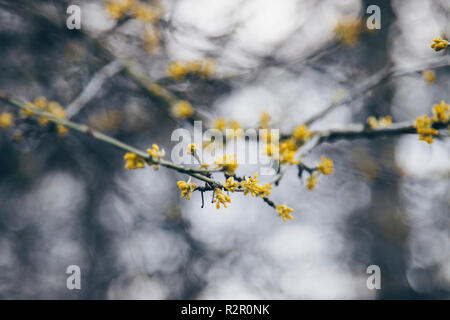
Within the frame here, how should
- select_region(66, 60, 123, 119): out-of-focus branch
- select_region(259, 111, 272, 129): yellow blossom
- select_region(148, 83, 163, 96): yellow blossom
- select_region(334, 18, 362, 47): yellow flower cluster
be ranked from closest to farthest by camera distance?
select_region(66, 60, 123, 119): out-of-focus branch
select_region(259, 111, 272, 129): yellow blossom
select_region(148, 83, 163, 96): yellow blossom
select_region(334, 18, 362, 47): yellow flower cluster

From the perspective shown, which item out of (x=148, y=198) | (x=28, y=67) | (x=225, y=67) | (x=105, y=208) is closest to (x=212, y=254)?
(x=148, y=198)

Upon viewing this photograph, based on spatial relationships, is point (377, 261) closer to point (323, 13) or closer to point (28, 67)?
point (323, 13)

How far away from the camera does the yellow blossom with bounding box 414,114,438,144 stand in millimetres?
1955

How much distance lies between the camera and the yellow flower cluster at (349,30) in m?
3.98

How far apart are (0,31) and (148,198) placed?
3.08 meters

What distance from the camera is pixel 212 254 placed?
18.5 feet

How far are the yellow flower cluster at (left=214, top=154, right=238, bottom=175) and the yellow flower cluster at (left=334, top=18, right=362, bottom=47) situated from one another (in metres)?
3.33

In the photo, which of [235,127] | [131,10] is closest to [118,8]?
[131,10]

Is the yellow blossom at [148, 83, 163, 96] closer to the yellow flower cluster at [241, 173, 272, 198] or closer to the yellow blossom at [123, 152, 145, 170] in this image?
the yellow blossom at [123, 152, 145, 170]

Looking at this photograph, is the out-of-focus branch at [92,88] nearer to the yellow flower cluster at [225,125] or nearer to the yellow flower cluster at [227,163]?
the yellow flower cluster at [225,125]

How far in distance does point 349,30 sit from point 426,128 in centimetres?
250

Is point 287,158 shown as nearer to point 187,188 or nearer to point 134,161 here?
point 187,188

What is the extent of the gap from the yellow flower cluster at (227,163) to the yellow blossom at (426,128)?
1.28m

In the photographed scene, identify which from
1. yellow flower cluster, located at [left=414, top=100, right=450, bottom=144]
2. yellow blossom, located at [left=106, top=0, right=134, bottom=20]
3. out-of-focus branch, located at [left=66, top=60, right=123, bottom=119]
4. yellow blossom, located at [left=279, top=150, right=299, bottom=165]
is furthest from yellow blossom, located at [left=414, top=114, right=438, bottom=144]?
yellow blossom, located at [left=106, top=0, right=134, bottom=20]
